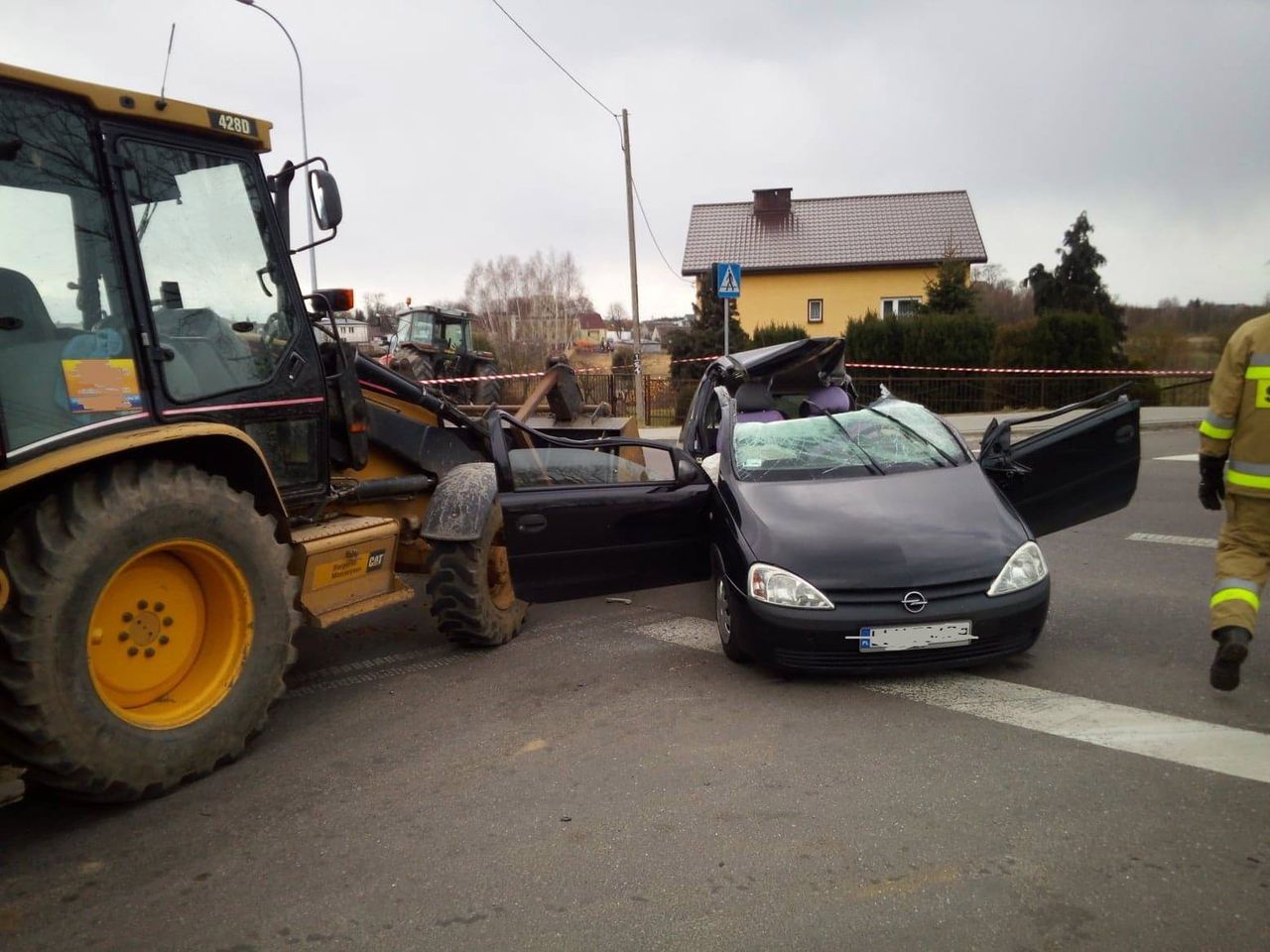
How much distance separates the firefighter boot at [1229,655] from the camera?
14.1 ft

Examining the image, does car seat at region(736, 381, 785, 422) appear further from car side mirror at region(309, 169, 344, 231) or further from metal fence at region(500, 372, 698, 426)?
metal fence at region(500, 372, 698, 426)

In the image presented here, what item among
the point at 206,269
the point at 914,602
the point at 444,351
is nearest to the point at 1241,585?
the point at 914,602

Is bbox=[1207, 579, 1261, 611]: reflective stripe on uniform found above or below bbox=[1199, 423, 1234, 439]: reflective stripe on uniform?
below

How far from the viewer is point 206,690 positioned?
4.08m

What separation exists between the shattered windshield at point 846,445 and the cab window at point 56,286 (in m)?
3.36

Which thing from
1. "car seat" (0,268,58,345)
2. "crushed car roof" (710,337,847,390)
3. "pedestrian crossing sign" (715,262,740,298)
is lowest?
"crushed car roof" (710,337,847,390)

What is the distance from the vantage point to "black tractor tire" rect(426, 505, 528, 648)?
5.52m

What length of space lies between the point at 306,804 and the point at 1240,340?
459cm

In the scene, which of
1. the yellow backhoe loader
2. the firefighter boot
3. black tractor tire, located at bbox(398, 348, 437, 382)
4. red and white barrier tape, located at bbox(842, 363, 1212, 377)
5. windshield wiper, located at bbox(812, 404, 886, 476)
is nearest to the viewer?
the yellow backhoe loader

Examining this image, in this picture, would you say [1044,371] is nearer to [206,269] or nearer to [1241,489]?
[1241,489]

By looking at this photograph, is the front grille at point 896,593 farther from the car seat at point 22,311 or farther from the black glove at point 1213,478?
the car seat at point 22,311

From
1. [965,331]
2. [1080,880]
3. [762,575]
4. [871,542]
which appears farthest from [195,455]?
[965,331]

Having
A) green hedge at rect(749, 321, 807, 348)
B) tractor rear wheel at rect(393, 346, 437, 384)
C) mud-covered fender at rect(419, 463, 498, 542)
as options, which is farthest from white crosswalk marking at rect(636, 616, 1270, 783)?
green hedge at rect(749, 321, 807, 348)

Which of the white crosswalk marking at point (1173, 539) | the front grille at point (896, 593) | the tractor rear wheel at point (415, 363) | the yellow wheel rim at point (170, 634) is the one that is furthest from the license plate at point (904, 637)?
the tractor rear wheel at point (415, 363)
